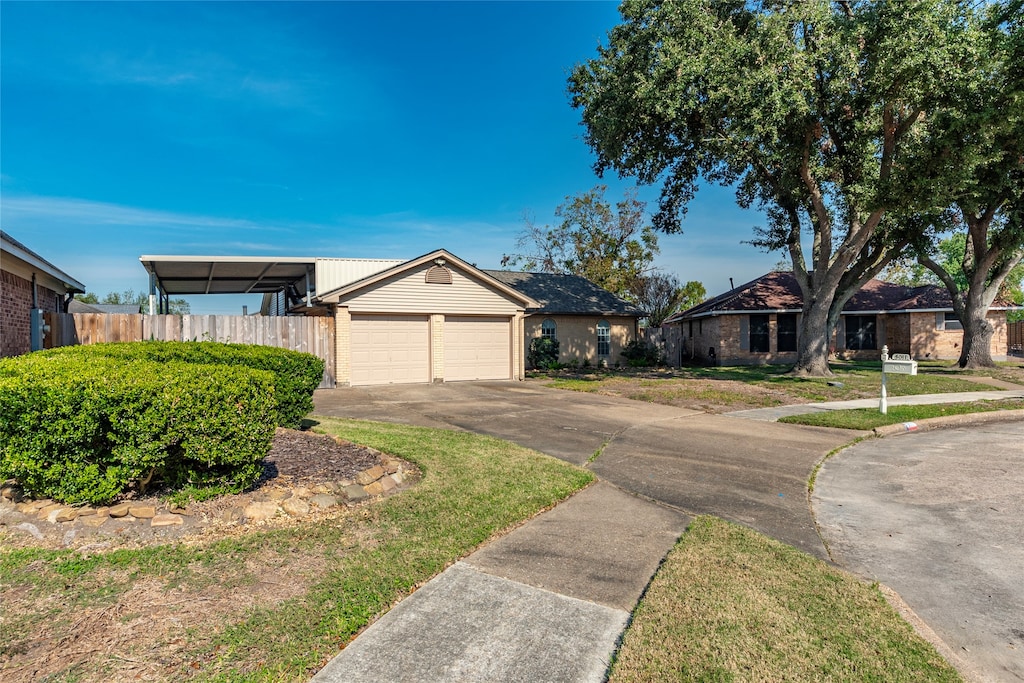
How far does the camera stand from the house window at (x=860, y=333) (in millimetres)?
29562

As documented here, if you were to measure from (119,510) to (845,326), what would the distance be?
33.0 metres

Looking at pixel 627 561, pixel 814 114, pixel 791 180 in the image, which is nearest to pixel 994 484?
pixel 627 561

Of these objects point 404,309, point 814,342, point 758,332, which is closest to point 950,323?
point 758,332

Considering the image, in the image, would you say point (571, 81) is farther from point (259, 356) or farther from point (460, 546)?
point (460, 546)

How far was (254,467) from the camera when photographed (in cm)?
500

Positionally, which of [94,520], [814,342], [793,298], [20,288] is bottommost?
[94,520]

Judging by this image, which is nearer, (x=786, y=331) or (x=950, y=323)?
(x=786, y=331)

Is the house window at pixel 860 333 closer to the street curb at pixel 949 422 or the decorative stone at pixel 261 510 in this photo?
the street curb at pixel 949 422

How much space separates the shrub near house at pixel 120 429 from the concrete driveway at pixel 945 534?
5197 mm

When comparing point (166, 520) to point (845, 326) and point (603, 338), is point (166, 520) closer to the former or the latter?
point (603, 338)

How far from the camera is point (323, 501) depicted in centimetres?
512

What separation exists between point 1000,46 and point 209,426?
19.6 m

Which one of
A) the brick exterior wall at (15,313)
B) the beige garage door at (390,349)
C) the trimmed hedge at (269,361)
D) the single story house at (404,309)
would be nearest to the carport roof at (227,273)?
the single story house at (404,309)

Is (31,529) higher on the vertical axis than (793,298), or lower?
lower
